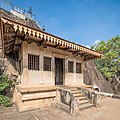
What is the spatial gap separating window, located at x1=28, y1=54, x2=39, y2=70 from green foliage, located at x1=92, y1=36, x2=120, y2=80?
1479cm

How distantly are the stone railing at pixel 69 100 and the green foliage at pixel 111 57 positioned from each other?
1434 cm

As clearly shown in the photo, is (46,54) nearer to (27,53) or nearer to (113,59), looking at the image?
(27,53)

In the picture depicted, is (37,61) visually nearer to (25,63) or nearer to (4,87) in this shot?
(25,63)

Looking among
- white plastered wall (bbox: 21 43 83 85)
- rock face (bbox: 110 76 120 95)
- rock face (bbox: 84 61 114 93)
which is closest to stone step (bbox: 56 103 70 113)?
white plastered wall (bbox: 21 43 83 85)

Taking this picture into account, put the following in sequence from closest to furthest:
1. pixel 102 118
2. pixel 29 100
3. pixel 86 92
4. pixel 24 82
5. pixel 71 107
→ pixel 102 118 < pixel 71 107 < pixel 29 100 < pixel 24 82 < pixel 86 92

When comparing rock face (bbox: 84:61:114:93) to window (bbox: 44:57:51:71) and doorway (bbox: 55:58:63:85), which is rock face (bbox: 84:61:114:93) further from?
window (bbox: 44:57:51:71)

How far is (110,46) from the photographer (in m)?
18.4

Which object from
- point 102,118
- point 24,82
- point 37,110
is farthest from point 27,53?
point 102,118

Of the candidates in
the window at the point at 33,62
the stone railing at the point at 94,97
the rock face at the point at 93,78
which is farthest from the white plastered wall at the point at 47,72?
the rock face at the point at 93,78

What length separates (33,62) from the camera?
6.07m

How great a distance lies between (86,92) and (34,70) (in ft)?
10.8

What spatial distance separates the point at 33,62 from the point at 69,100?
117 inches

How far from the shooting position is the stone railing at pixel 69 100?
4.36m

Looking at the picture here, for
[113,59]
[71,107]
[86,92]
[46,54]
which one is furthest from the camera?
[113,59]
